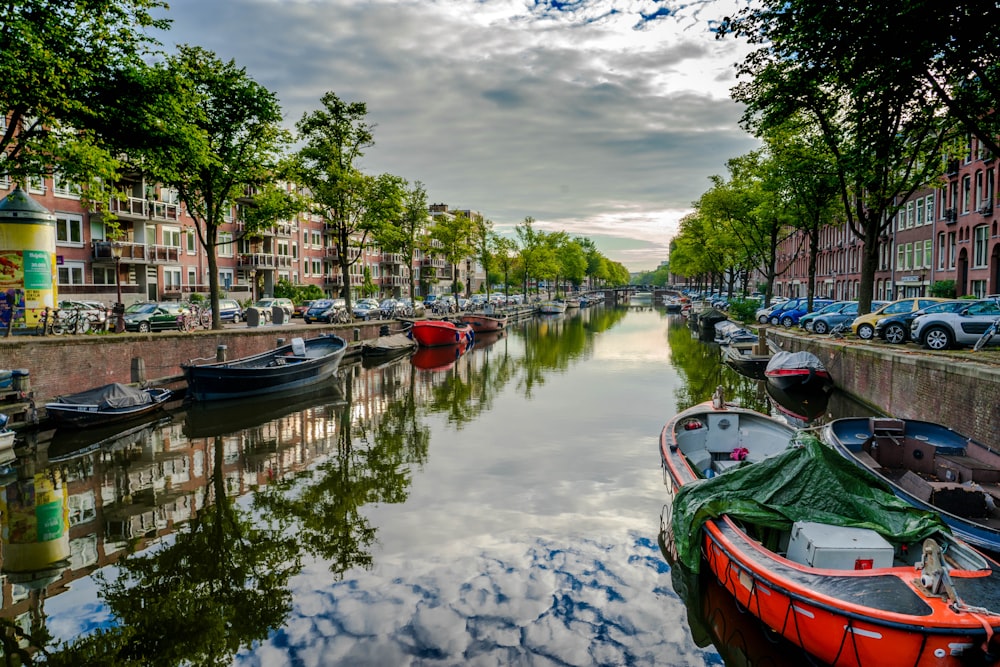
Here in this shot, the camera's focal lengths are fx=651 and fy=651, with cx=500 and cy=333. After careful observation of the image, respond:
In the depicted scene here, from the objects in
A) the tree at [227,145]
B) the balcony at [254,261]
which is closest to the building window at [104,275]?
the balcony at [254,261]

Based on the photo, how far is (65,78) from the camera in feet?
53.7

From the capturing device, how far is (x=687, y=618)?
870cm

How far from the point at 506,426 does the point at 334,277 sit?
2305 inches

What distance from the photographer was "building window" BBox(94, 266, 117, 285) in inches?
1711

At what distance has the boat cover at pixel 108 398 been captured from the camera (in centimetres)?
1797

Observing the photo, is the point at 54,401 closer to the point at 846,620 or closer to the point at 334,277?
the point at 846,620

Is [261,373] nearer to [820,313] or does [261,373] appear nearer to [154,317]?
[154,317]

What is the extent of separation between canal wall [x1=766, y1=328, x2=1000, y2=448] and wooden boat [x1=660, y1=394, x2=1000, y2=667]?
753 cm

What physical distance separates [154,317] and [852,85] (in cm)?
3142

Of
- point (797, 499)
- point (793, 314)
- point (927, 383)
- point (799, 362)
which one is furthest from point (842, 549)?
point (793, 314)

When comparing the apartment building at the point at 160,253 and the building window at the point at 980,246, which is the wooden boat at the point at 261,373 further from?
the building window at the point at 980,246

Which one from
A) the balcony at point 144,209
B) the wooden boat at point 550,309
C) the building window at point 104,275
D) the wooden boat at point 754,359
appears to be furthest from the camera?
the wooden boat at point 550,309

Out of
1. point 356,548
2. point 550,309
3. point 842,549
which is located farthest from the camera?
point 550,309

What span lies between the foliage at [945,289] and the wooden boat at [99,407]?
147ft
